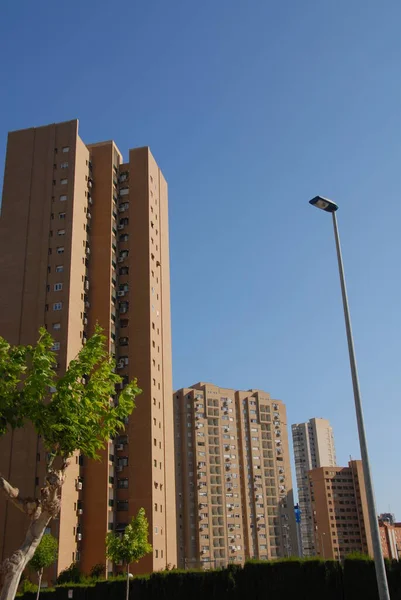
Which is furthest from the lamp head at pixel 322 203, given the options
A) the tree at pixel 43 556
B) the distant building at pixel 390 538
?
the distant building at pixel 390 538

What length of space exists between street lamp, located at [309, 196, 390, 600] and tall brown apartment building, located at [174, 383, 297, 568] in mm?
84459

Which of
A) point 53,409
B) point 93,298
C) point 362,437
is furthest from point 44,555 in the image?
point 362,437

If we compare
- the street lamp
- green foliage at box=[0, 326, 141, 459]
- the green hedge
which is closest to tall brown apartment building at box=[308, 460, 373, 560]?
the green hedge

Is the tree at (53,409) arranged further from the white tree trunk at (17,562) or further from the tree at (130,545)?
the tree at (130,545)

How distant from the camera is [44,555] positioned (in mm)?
40781

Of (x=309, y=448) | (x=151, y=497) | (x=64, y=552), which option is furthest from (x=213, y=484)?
(x=309, y=448)

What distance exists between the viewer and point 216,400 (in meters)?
108

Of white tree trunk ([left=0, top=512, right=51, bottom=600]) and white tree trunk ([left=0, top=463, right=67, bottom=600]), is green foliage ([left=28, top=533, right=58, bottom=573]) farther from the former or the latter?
white tree trunk ([left=0, top=512, right=51, bottom=600])

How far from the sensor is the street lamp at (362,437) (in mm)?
14547

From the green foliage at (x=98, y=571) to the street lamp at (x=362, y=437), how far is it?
36.1m

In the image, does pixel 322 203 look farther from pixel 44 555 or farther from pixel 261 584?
pixel 44 555

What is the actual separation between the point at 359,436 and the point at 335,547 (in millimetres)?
125830

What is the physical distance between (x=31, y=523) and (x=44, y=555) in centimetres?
2781

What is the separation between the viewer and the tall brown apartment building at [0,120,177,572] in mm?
48656
